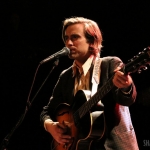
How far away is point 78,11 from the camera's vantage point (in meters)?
4.62

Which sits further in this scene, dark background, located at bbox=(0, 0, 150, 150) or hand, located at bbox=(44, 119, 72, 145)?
dark background, located at bbox=(0, 0, 150, 150)

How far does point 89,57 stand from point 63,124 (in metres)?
0.62

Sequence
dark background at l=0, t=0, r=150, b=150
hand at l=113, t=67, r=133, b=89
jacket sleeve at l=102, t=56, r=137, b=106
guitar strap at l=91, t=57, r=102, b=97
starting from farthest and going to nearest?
dark background at l=0, t=0, r=150, b=150 → guitar strap at l=91, t=57, r=102, b=97 → jacket sleeve at l=102, t=56, r=137, b=106 → hand at l=113, t=67, r=133, b=89

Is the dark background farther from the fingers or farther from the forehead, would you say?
the fingers

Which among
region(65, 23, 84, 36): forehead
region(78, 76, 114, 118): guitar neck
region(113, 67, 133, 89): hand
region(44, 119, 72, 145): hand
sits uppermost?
region(65, 23, 84, 36): forehead

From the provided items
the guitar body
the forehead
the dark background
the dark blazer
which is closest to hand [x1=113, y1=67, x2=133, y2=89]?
the dark blazer

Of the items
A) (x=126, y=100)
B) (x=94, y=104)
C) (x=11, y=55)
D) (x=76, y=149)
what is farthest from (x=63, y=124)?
(x=11, y=55)

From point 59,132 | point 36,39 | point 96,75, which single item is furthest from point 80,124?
point 36,39

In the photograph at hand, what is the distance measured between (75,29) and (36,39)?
7.52 feet

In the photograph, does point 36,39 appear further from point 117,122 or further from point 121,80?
point 121,80

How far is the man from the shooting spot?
1.95 m

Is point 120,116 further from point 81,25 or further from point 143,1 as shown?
point 143,1

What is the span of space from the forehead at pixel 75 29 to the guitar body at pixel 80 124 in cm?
59

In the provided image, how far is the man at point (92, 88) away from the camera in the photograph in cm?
195
